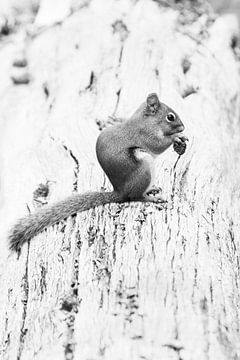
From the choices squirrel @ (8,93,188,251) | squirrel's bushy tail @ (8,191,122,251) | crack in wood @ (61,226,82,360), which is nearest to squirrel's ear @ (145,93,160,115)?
squirrel @ (8,93,188,251)

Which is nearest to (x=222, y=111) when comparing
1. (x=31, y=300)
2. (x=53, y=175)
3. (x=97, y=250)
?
(x=53, y=175)

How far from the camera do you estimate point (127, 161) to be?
3551 mm

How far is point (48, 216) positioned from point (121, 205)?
414mm

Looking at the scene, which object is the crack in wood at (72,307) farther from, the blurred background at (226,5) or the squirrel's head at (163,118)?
the blurred background at (226,5)

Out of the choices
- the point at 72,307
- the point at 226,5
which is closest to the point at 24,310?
the point at 72,307

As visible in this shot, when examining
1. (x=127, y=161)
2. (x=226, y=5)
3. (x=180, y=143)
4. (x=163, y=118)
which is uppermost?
(x=226, y=5)

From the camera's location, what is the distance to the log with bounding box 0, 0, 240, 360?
263cm

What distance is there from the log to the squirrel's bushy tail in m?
0.04

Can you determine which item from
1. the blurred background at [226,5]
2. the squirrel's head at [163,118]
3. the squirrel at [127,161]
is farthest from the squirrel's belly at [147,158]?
the blurred background at [226,5]

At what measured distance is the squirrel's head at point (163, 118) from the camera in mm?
3912

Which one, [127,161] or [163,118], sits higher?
[163,118]

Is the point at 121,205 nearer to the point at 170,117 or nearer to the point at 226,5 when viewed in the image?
the point at 170,117

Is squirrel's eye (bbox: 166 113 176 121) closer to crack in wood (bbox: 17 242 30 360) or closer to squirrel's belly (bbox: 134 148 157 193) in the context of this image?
squirrel's belly (bbox: 134 148 157 193)

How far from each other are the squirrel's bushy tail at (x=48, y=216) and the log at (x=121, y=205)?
4cm
